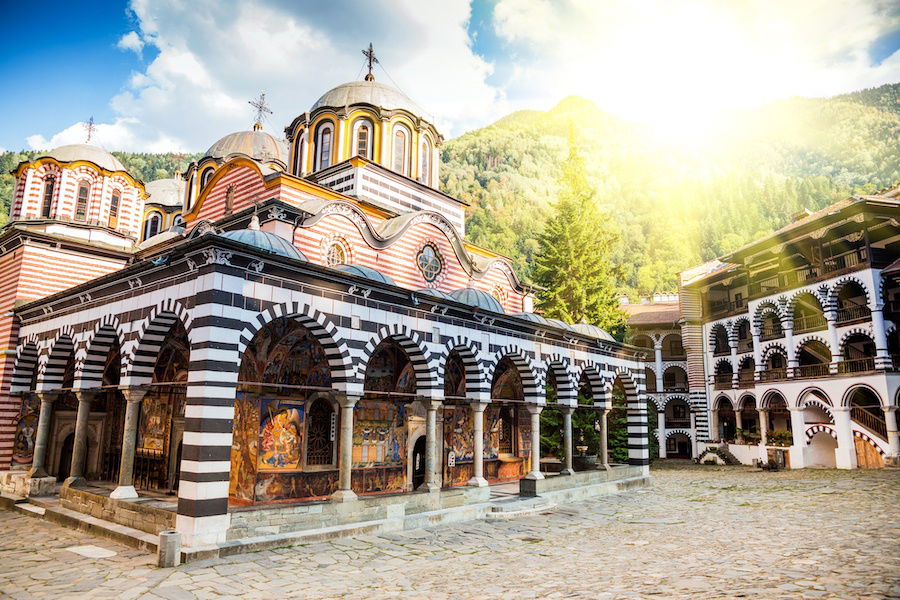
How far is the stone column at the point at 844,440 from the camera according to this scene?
2402cm

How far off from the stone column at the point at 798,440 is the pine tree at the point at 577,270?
8.46 metres

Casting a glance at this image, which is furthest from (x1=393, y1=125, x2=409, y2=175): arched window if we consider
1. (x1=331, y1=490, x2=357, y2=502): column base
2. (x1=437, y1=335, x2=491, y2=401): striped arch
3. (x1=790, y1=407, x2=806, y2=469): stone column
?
(x1=790, y1=407, x2=806, y2=469): stone column

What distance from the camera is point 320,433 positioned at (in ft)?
43.3

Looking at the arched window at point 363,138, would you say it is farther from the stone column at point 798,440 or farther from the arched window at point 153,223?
the stone column at point 798,440

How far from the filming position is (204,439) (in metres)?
8.49

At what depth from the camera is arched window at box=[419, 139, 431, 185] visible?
20672mm

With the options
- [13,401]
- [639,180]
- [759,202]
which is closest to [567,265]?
[13,401]

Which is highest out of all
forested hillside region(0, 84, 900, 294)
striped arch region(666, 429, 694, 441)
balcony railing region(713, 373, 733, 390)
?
forested hillside region(0, 84, 900, 294)

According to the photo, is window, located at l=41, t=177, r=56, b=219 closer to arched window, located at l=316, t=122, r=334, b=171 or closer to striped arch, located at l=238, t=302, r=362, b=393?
arched window, located at l=316, t=122, r=334, b=171

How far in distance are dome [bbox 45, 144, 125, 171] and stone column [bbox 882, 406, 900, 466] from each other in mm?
28491

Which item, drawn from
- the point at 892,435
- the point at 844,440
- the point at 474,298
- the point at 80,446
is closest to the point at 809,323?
the point at 844,440

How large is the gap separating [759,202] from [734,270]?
69655 millimetres

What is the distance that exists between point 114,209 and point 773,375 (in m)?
28.3

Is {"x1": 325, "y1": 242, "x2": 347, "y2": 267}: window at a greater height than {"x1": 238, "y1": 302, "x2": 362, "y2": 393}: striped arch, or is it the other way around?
→ {"x1": 325, "y1": 242, "x2": 347, "y2": 267}: window
